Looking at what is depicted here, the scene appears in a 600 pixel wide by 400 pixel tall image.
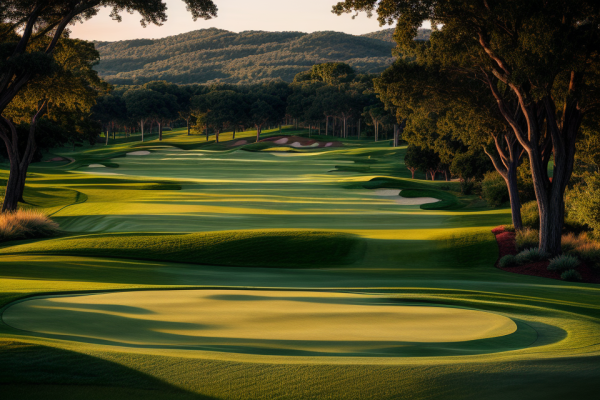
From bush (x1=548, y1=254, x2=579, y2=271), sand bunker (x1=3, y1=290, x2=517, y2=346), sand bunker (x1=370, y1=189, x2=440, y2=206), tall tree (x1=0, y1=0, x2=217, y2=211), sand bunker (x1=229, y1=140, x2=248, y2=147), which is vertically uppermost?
tall tree (x1=0, y1=0, x2=217, y2=211)

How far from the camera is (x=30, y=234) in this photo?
78.5ft

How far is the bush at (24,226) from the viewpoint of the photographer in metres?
23.1

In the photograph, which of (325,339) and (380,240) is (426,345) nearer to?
(325,339)

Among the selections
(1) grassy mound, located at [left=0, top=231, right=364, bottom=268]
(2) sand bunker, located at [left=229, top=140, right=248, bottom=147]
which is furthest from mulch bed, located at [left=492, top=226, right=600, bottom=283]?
(2) sand bunker, located at [left=229, top=140, right=248, bottom=147]

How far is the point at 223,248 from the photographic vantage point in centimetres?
2105

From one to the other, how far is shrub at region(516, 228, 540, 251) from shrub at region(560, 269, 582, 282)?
3122mm

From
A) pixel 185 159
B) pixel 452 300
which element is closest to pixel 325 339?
pixel 452 300

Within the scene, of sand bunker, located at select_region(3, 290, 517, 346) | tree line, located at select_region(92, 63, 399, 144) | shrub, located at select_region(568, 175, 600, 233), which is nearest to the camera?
sand bunker, located at select_region(3, 290, 517, 346)

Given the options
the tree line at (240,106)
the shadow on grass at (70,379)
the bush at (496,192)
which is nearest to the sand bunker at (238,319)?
the shadow on grass at (70,379)

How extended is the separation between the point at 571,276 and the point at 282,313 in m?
14.0

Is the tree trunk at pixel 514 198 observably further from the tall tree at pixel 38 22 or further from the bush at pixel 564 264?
the tall tree at pixel 38 22

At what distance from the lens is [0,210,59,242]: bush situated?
2311 centimetres

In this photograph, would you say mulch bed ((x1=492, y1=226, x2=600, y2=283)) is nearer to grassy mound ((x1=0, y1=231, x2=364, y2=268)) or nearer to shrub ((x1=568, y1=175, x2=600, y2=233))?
shrub ((x1=568, y1=175, x2=600, y2=233))

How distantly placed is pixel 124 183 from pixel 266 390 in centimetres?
4433
